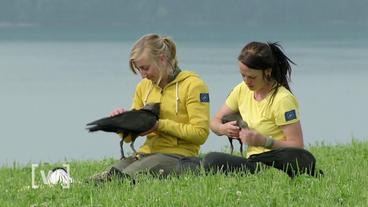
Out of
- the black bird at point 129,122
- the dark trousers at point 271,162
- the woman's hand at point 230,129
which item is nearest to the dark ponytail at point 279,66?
the woman's hand at point 230,129

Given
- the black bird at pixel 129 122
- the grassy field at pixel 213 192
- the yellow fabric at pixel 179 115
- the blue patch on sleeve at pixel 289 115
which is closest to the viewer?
the grassy field at pixel 213 192

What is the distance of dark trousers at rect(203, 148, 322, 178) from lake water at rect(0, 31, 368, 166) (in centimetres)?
429

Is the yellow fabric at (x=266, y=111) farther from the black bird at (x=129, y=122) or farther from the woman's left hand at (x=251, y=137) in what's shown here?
the black bird at (x=129, y=122)

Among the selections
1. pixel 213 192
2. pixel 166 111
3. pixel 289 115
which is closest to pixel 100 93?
pixel 166 111

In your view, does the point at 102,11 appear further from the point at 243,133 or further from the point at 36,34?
the point at 243,133

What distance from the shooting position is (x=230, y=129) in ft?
26.4

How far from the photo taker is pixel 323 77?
54.9 m

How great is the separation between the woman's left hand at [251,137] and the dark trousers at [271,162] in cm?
9

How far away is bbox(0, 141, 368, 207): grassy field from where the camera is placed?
707 cm

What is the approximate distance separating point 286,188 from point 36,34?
118m

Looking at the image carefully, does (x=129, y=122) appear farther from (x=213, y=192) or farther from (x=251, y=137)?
(x=213, y=192)

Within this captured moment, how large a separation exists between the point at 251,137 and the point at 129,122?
38.3 inches

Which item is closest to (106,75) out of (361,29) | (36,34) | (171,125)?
(171,125)

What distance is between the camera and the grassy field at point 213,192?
7.07 m
